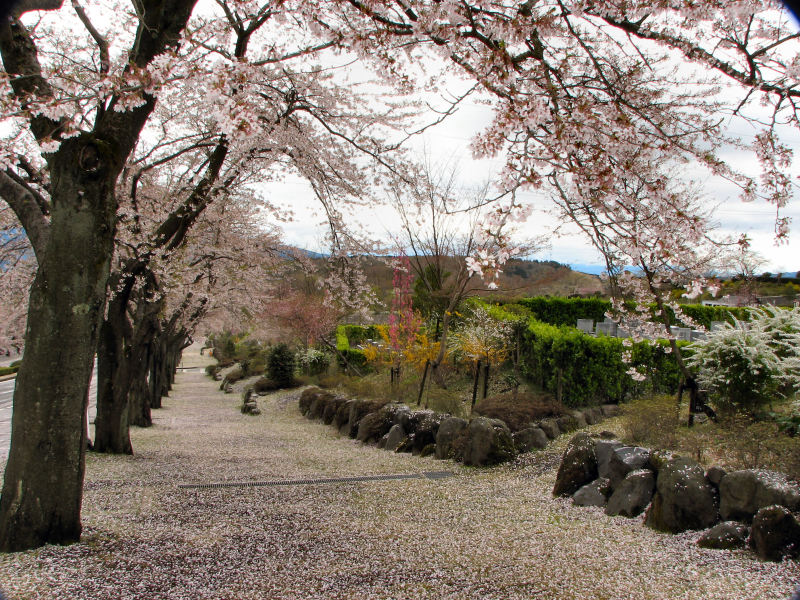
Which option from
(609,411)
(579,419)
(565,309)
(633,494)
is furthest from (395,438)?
(565,309)

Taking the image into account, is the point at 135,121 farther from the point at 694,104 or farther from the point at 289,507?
the point at 694,104

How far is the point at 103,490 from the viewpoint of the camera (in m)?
5.23

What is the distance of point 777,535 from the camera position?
10.9 feet

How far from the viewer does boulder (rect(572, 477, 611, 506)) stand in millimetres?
4938

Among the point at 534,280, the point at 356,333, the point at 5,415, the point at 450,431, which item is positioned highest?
the point at 534,280

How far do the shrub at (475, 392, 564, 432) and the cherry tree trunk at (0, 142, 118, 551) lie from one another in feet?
18.7

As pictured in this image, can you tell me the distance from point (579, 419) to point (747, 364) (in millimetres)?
2644

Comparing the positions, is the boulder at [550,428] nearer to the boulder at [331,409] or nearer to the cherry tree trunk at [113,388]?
the boulder at [331,409]

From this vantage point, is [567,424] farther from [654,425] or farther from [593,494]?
[593,494]

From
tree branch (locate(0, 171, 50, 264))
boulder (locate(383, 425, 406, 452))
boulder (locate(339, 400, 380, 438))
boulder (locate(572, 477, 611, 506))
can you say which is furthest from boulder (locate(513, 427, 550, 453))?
tree branch (locate(0, 171, 50, 264))

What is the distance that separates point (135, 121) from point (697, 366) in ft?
23.9

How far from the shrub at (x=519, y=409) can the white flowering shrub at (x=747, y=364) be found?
229cm

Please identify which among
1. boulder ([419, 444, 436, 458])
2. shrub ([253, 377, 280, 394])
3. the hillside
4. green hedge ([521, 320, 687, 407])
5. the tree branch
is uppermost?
the hillside

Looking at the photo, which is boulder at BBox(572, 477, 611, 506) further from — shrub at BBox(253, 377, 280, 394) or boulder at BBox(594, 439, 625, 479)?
shrub at BBox(253, 377, 280, 394)
